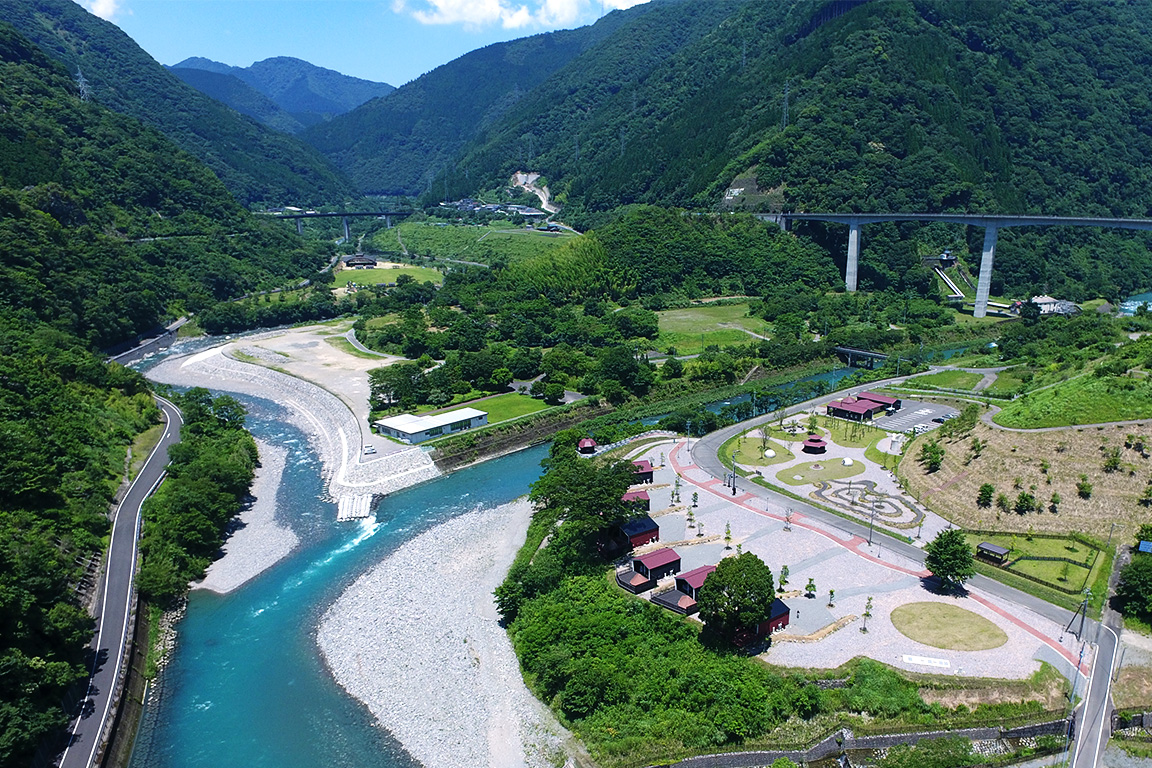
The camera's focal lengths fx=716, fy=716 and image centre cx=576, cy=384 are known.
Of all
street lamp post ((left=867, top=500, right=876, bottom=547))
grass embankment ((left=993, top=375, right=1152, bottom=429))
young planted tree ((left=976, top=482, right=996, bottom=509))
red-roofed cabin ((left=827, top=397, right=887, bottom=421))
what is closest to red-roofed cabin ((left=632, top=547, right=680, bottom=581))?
street lamp post ((left=867, top=500, right=876, bottom=547))

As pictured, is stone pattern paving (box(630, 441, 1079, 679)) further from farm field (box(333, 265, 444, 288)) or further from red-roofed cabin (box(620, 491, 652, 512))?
farm field (box(333, 265, 444, 288))

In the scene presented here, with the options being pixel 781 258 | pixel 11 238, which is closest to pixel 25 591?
pixel 11 238

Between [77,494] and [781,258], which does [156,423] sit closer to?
[77,494]

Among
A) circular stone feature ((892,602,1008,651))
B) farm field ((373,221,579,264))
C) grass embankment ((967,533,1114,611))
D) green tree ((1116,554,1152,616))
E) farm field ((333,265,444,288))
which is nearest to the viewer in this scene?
circular stone feature ((892,602,1008,651))

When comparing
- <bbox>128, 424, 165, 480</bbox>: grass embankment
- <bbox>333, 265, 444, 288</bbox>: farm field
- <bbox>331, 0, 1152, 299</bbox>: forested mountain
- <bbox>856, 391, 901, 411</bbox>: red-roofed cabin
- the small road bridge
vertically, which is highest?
<bbox>331, 0, 1152, 299</bbox>: forested mountain

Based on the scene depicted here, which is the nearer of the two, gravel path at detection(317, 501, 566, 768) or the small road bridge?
gravel path at detection(317, 501, 566, 768)

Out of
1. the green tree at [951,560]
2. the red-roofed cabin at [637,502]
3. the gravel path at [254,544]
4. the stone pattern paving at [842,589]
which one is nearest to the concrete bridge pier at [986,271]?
the stone pattern paving at [842,589]

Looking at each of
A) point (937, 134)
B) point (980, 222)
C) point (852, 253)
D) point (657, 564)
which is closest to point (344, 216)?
point (852, 253)

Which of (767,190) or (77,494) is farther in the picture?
(767,190)
